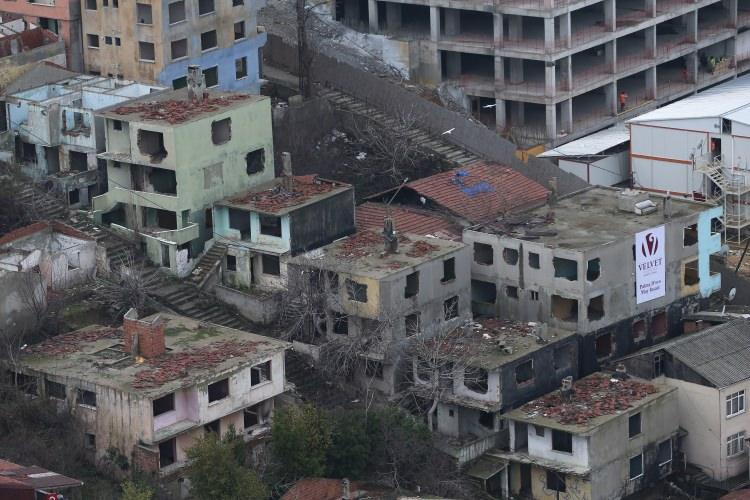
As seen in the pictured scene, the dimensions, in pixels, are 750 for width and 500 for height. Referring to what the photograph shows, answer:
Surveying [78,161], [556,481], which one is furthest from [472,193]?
[556,481]

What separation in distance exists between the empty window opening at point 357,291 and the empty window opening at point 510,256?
6698 mm

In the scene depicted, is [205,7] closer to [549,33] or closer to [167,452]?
[549,33]

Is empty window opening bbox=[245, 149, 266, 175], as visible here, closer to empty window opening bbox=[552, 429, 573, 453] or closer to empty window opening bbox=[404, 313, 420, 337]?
empty window opening bbox=[404, 313, 420, 337]

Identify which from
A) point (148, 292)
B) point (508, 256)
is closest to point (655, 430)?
point (508, 256)

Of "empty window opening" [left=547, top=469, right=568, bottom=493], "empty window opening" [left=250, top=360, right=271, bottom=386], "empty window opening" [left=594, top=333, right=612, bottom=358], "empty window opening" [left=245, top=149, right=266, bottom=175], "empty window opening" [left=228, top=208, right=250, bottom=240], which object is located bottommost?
"empty window opening" [left=547, top=469, right=568, bottom=493]

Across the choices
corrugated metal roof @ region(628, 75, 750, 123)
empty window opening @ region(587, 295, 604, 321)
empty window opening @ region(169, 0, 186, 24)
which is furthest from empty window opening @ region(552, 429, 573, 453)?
empty window opening @ region(169, 0, 186, 24)

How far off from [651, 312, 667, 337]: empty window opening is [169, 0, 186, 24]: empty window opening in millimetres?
24192

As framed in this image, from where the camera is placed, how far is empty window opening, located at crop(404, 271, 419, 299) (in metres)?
93.1

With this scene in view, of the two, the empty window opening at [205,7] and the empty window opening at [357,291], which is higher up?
the empty window opening at [205,7]

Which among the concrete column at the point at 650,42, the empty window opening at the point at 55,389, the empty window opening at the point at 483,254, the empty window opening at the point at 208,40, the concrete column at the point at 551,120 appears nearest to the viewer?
the empty window opening at the point at 55,389

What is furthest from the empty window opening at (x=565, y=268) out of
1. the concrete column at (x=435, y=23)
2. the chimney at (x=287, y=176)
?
the concrete column at (x=435, y=23)

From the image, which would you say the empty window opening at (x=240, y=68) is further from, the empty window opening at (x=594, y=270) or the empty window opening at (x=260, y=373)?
the empty window opening at (x=260, y=373)

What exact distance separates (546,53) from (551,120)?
3245mm

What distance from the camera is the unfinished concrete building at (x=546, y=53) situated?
11525 centimetres
